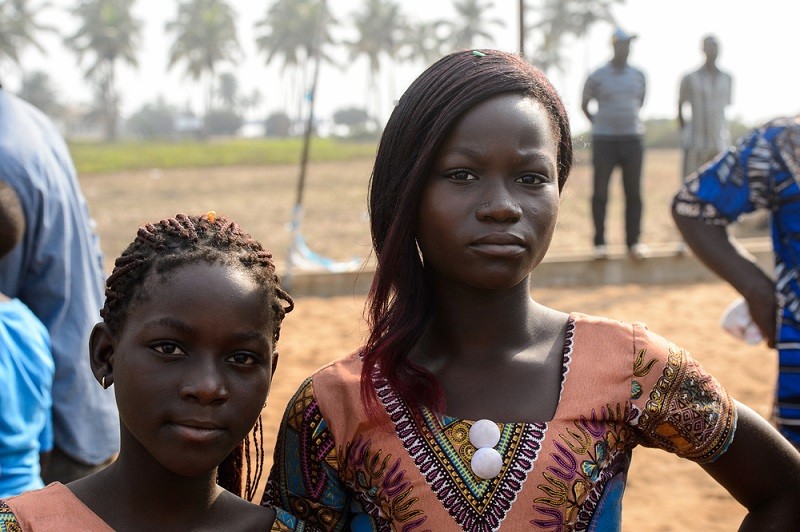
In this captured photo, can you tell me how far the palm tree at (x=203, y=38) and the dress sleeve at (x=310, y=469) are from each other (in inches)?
2737

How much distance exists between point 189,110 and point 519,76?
97697mm

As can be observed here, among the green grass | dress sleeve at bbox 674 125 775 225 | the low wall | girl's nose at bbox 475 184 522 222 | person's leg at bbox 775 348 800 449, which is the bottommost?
the green grass

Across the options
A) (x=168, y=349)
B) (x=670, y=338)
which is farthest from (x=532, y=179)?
(x=670, y=338)

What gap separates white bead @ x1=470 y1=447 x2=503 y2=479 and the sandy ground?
1.63 ft

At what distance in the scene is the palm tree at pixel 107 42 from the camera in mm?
65562

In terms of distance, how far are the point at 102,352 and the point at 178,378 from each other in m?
0.24

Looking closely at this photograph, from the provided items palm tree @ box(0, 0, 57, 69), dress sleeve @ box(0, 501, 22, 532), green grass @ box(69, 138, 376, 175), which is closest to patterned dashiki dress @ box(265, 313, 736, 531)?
dress sleeve @ box(0, 501, 22, 532)

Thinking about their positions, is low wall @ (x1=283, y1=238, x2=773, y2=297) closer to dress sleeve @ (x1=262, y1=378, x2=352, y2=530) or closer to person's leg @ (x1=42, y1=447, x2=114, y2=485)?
person's leg @ (x1=42, y1=447, x2=114, y2=485)

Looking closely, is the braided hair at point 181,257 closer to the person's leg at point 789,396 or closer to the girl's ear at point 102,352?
the girl's ear at point 102,352

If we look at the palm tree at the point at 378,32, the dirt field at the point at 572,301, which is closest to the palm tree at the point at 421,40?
the palm tree at the point at 378,32

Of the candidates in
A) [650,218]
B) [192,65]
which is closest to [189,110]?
[192,65]

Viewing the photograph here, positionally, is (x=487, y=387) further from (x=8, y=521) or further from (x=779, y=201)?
(x=779, y=201)

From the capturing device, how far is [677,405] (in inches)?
68.5

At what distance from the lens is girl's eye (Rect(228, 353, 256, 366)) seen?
5.52 ft
